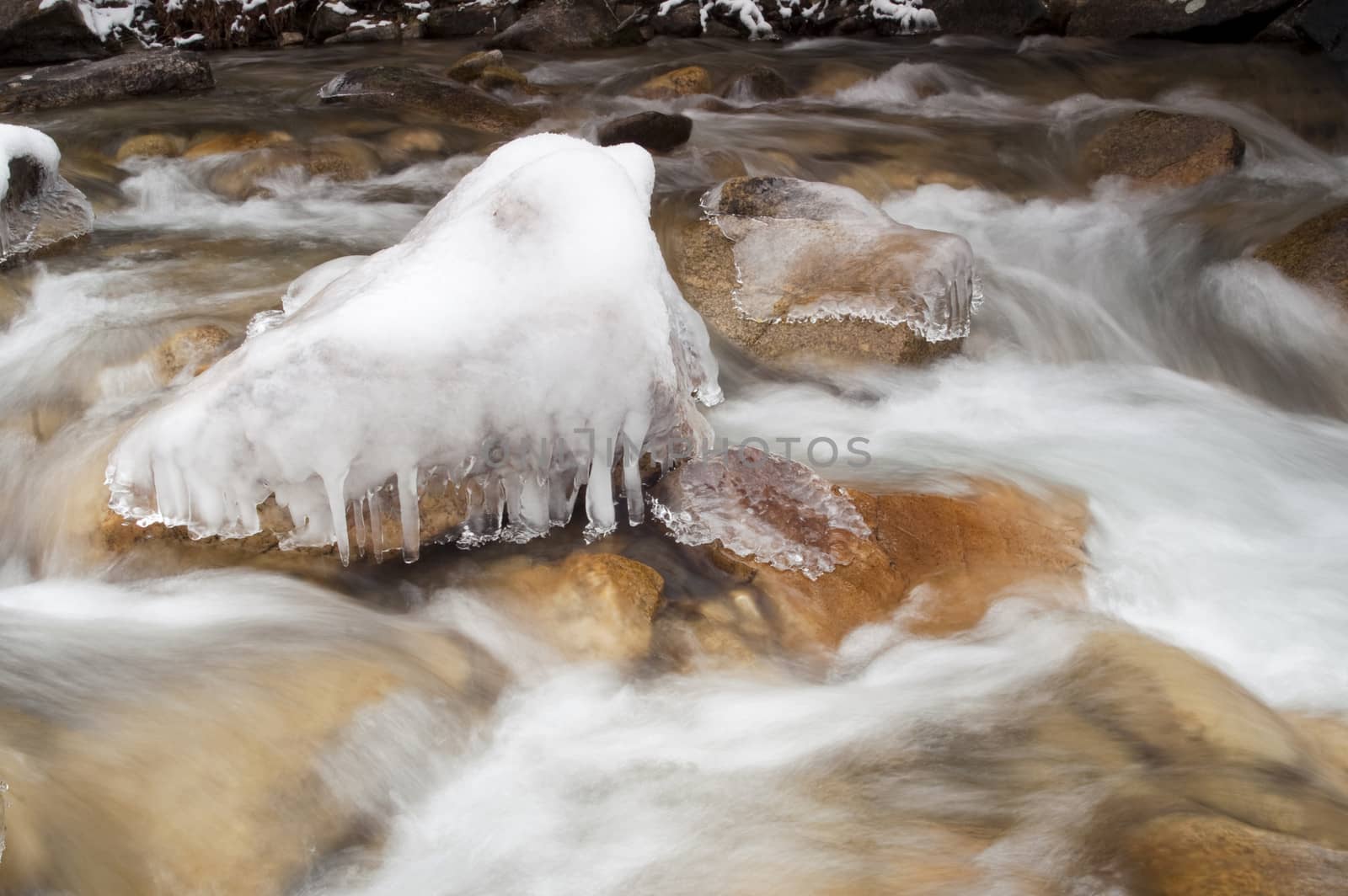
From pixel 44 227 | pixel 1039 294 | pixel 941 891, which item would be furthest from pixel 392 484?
pixel 1039 294

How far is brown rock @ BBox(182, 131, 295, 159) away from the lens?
21.5 ft

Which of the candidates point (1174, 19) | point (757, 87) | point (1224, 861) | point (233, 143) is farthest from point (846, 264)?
point (1174, 19)

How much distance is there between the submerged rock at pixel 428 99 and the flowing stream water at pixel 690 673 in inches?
42.6

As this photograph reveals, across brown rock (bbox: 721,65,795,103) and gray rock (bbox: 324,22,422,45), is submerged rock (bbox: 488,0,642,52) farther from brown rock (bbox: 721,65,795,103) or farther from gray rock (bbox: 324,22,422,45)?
brown rock (bbox: 721,65,795,103)

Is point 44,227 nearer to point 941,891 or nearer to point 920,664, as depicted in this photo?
point 920,664

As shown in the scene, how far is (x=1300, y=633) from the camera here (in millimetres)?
3334

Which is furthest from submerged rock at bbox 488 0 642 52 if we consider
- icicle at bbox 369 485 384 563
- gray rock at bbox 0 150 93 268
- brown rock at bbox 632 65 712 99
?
icicle at bbox 369 485 384 563

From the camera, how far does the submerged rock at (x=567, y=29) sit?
9984mm

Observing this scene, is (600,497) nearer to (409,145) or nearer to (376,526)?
(376,526)

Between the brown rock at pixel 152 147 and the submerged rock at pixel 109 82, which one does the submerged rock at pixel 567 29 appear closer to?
the submerged rock at pixel 109 82

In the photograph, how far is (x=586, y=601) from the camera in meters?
3.16

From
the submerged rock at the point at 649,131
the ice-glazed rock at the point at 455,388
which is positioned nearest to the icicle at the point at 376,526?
the ice-glazed rock at the point at 455,388

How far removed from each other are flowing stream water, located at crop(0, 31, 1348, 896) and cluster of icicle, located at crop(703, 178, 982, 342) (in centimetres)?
25

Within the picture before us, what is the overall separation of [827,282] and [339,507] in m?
2.40
